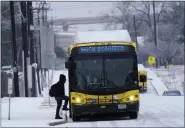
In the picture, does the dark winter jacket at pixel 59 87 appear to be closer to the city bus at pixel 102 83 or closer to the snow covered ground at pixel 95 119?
the city bus at pixel 102 83

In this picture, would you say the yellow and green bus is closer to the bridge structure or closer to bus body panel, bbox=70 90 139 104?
bus body panel, bbox=70 90 139 104

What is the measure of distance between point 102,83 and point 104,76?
26cm

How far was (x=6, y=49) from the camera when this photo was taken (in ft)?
230

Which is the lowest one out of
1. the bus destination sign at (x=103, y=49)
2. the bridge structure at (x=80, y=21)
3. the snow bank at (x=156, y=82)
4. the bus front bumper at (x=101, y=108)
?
the snow bank at (x=156, y=82)

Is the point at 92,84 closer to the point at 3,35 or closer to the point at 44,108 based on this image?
the point at 44,108

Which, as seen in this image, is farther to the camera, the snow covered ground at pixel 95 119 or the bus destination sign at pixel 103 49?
the bus destination sign at pixel 103 49

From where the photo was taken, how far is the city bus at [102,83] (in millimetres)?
18750

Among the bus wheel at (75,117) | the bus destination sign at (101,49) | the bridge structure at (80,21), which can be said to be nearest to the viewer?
the bus destination sign at (101,49)

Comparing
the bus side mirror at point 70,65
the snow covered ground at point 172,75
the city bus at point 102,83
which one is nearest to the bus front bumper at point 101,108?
the city bus at point 102,83

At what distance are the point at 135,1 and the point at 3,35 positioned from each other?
36.4m

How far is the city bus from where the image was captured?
18750 millimetres

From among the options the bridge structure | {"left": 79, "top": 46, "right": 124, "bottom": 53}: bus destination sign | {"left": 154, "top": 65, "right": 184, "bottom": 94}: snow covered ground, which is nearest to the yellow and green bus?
{"left": 79, "top": 46, "right": 124, "bottom": 53}: bus destination sign

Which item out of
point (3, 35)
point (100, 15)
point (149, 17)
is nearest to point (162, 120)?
point (3, 35)

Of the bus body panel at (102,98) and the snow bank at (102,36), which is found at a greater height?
the snow bank at (102,36)
